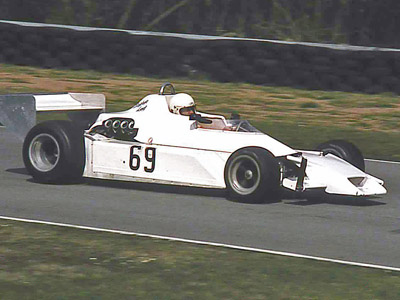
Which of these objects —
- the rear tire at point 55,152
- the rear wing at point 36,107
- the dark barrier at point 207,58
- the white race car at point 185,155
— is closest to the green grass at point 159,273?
the white race car at point 185,155

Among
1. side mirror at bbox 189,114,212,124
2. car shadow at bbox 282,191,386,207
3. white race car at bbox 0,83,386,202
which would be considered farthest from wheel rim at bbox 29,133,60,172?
car shadow at bbox 282,191,386,207

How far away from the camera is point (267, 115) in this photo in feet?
58.6

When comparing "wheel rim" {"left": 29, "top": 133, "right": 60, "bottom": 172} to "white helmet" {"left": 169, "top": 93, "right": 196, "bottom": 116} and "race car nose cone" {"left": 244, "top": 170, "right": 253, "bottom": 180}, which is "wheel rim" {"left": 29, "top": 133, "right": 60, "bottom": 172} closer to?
"white helmet" {"left": 169, "top": 93, "right": 196, "bottom": 116}

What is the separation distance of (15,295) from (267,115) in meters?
12.1

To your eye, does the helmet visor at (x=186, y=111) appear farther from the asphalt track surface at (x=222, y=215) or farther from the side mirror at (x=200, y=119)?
the asphalt track surface at (x=222, y=215)

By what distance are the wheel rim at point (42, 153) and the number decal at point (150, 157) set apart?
104 cm

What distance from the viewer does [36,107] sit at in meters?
11.1

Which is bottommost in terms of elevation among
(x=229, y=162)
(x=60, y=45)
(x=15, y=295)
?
(x=15, y=295)

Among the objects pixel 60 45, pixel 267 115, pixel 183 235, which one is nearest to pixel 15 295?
pixel 183 235

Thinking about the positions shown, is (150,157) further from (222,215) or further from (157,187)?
(222,215)

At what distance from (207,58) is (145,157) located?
33.3 feet

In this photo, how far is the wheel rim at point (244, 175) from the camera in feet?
31.1

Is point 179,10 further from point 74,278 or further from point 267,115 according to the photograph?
point 74,278

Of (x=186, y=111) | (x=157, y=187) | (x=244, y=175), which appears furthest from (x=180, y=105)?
(x=244, y=175)
